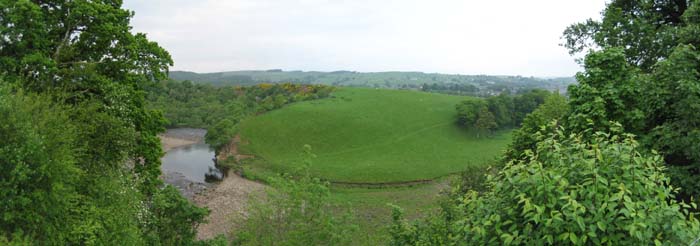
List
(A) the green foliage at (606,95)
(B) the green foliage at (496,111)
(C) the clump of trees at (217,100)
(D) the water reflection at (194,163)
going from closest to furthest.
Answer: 1. (A) the green foliage at (606,95)
2. (D) the water reflection at (194,163)
3. (B) the green foliage at (496,111)
4. (C) the clump of trees at (217,100)

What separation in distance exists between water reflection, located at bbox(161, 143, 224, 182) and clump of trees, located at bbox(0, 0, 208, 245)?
131 ft

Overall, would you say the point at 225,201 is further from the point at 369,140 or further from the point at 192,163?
the point at 369,140

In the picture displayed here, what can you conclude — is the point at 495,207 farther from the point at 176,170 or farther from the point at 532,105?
the point at 532,105

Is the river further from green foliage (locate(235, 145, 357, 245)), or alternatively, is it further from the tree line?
the tree line

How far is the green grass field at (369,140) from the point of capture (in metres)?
61.2

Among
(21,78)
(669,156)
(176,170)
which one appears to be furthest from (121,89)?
(176,170)

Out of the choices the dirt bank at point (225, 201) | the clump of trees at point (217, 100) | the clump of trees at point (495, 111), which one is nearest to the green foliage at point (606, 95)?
the dirt bank at point (225, 201)

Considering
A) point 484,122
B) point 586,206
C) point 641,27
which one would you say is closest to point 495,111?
point 484,122

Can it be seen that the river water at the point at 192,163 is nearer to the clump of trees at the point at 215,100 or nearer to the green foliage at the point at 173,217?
the clump of trees at the point at 215,100

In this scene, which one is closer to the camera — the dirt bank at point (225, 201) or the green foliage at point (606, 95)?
the green foliage at point (606, 95)

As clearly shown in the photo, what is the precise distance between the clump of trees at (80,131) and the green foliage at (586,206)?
35.0 ft

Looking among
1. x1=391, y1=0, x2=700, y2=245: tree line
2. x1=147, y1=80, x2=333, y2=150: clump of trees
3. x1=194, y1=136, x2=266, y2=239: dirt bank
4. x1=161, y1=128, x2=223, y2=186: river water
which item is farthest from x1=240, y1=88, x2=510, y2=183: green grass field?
x1=391, y1=0, x2=700, y2=245: tree line

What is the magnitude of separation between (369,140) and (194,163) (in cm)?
3122

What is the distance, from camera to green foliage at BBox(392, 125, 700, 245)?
5211mm
